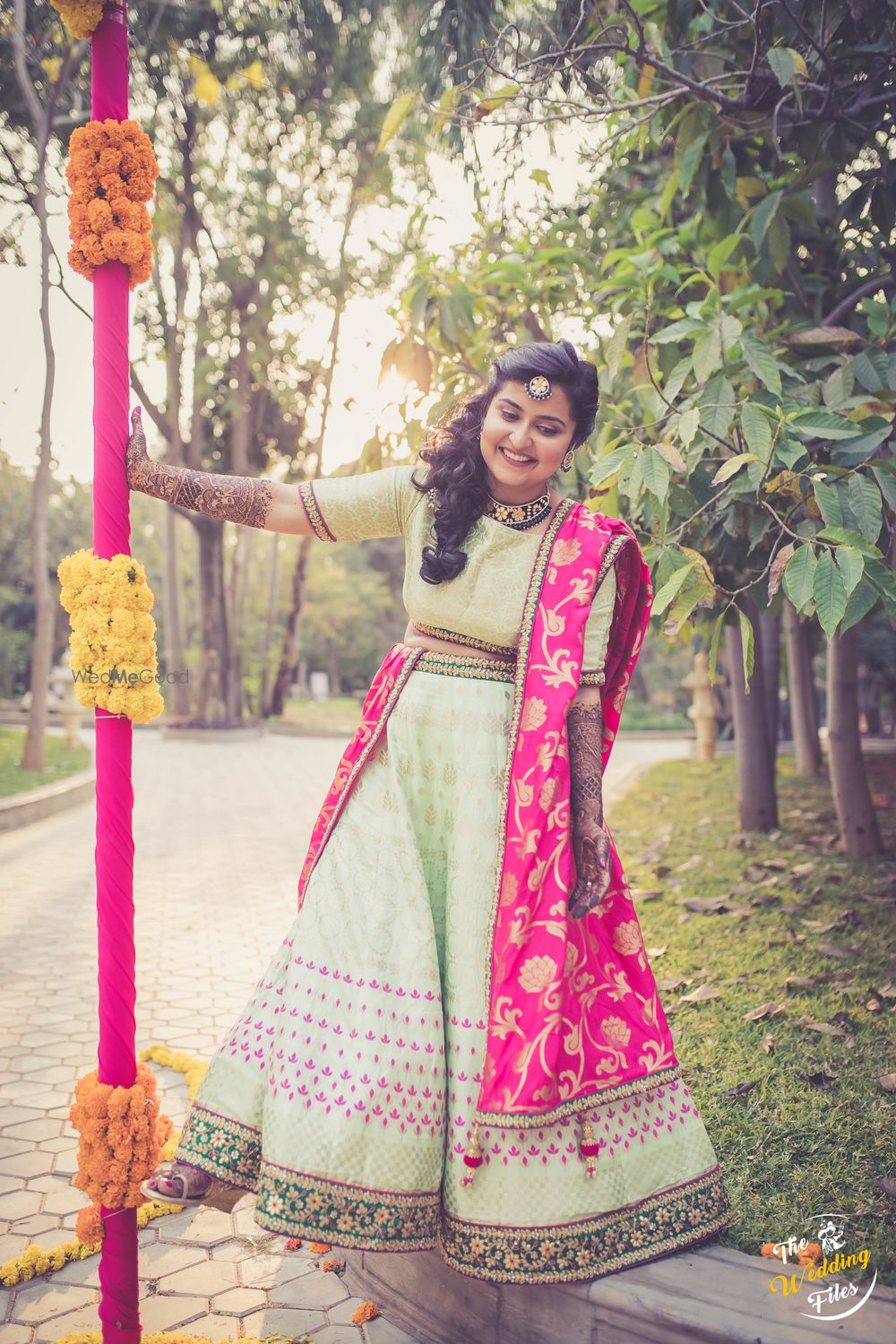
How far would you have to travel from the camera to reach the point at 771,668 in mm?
7023

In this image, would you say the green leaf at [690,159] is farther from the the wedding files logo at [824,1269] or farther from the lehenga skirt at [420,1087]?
the the wedding files logo at [824,1269]

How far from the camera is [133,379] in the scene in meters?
2.40

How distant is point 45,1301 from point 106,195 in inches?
96.1

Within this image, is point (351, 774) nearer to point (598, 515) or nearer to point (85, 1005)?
point (598, 515)

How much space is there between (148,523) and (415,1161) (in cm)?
2190

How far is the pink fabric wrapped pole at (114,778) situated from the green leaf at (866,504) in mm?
1785

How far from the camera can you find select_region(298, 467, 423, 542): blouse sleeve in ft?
7.47

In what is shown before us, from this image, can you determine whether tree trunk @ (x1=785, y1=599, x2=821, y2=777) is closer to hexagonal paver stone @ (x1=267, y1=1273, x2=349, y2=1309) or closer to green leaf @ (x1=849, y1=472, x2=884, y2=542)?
green leaf @ (x1=849, y1=472, x2=884, y2=542)

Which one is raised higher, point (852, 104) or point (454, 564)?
point (852, 104)

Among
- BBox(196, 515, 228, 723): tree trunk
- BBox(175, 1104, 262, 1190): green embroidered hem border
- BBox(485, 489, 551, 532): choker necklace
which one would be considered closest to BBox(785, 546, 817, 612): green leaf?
BBox(485, 489, 551, 532): choker necklace

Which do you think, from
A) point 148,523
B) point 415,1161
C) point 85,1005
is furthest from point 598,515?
point 148,523

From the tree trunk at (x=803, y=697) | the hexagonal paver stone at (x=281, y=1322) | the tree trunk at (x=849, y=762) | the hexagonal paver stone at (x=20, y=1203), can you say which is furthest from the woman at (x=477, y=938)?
the tree trunk at (x=803, y=697)

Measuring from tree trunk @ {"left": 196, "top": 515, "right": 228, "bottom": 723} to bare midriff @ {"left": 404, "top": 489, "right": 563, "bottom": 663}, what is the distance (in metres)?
17.4

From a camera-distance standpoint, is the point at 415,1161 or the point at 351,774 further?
the point at 351,774
